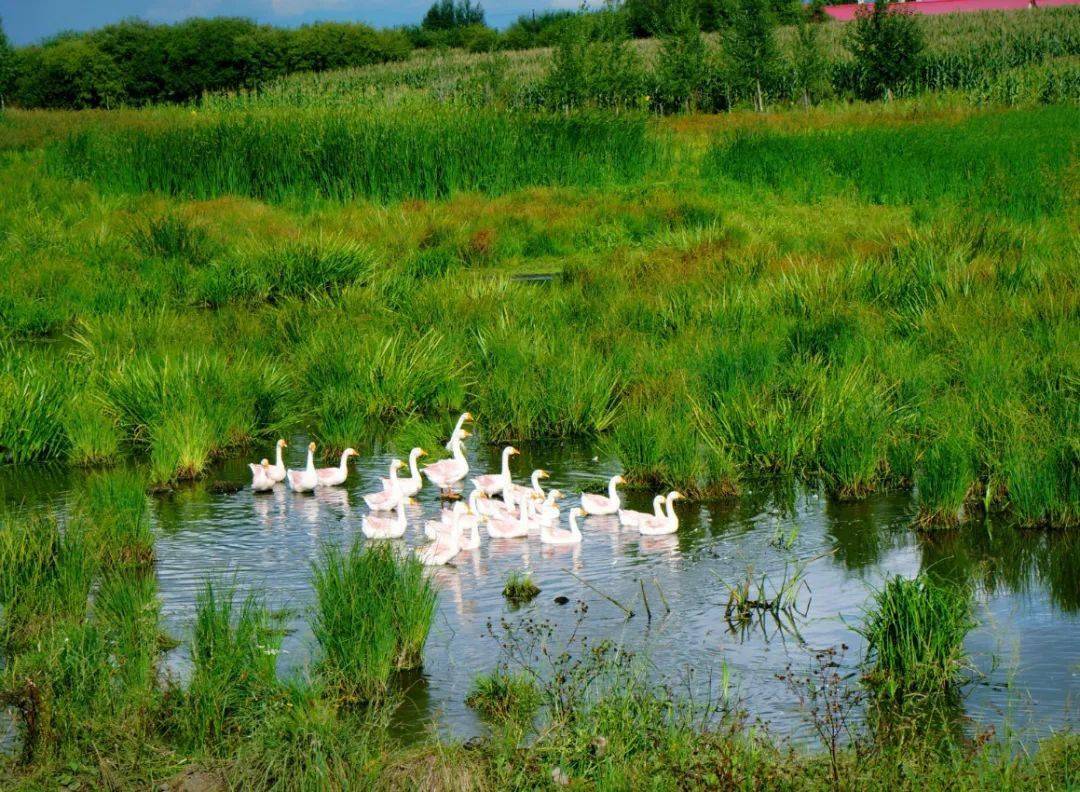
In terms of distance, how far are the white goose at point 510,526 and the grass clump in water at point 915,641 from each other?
336 cm

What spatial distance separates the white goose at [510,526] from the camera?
9867mm

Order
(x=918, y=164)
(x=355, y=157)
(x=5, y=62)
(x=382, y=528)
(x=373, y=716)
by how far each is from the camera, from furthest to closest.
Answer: (x=5, y=62) < (x=355, y=157) < (x=918, y=164) < (x=382, y=528) < (x=373, y=716)

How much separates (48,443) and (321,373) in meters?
2.77

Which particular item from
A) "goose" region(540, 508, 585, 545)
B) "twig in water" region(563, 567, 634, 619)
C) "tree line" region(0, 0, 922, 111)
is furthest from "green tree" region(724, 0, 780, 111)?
"twig in water" region(563, 567, 634, 619)

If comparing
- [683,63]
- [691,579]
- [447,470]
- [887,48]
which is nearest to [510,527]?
[447,470]

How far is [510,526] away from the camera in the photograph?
9.91m

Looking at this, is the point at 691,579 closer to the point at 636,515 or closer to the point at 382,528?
the point at 636,515

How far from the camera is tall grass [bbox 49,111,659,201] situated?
26328 mm

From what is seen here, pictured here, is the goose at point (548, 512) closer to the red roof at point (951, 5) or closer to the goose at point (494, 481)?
the goose at point (494, 481)

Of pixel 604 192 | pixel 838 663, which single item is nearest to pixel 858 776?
pixel 838 663

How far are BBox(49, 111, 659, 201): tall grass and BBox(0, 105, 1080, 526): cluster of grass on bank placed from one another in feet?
7.21

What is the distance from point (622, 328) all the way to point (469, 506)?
4.88 meters

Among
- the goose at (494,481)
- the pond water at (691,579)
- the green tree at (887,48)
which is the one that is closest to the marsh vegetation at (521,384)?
the pond water at (691,579)

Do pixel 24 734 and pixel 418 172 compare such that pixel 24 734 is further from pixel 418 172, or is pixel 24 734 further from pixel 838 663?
pixel 418 172
